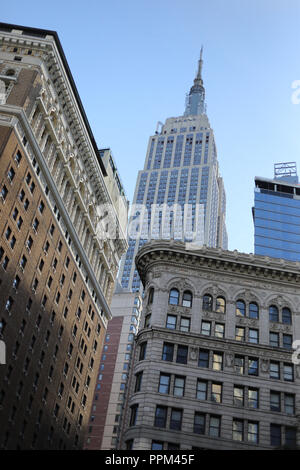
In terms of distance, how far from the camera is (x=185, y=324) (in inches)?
2101

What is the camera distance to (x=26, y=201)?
65.3m

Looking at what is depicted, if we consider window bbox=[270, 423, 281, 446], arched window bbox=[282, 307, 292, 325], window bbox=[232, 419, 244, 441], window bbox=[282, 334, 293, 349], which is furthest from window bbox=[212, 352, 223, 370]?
arched window bbox=[282, 307, 292, 325]

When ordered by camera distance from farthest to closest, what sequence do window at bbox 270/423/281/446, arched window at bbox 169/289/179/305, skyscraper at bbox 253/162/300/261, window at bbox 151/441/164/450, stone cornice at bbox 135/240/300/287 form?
skyscraper at bbox 253/162/300/261
stone cornice at bbox 135/240/300/287
arched window at bbox 169/289/179/305
window at bbox 270/423/281/446
window at bbox 151/441/164/450

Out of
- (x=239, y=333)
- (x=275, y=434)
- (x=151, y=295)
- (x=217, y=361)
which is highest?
(x=151, y=295)

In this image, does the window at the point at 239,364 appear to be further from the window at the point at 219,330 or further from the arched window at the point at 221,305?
the arched window at the point at 221,305

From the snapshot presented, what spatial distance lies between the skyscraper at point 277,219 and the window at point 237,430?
94700 mm

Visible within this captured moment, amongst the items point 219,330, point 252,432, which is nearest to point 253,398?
point 252,432

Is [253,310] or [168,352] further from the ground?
[253,310]

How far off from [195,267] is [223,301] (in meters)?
4.67

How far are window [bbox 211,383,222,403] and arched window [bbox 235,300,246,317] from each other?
826 centimetres

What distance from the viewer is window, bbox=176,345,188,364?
167 feet

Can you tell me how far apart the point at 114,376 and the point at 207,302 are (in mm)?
83873

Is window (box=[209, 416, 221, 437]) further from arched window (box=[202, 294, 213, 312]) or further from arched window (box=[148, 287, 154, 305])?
arched window (box=[148, 287, 154, 305])

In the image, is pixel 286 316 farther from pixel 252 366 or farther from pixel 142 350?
pixel 142 350
